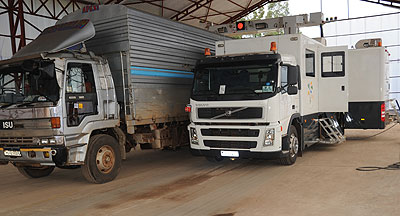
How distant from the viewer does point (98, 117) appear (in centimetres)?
722

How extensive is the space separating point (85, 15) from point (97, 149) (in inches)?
128

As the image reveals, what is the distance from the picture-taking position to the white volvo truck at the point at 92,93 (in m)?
6.60

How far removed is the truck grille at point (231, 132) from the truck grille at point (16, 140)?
11.6 ft

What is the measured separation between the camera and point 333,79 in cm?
1002

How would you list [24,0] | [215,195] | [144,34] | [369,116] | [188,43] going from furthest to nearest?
1. [24,0]
2. [369,116]
3. [188,43]
4. [144,34]
5. [215,195]

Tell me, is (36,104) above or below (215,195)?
above

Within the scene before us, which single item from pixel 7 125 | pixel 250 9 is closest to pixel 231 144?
pixel 7 125

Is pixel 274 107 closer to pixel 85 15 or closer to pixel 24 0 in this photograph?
pixel 85 15

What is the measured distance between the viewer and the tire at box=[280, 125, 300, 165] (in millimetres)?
8422

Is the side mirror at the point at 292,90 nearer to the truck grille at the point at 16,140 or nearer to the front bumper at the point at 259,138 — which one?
the front bumper at the point at 259,138

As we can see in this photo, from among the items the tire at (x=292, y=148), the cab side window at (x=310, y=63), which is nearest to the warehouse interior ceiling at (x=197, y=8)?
the cab side window at (x=310, y=63)

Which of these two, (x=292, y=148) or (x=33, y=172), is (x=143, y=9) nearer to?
(x=33, y=172)

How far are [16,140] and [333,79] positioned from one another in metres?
7.88

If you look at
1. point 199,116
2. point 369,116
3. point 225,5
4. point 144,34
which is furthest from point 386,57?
point 225,5
